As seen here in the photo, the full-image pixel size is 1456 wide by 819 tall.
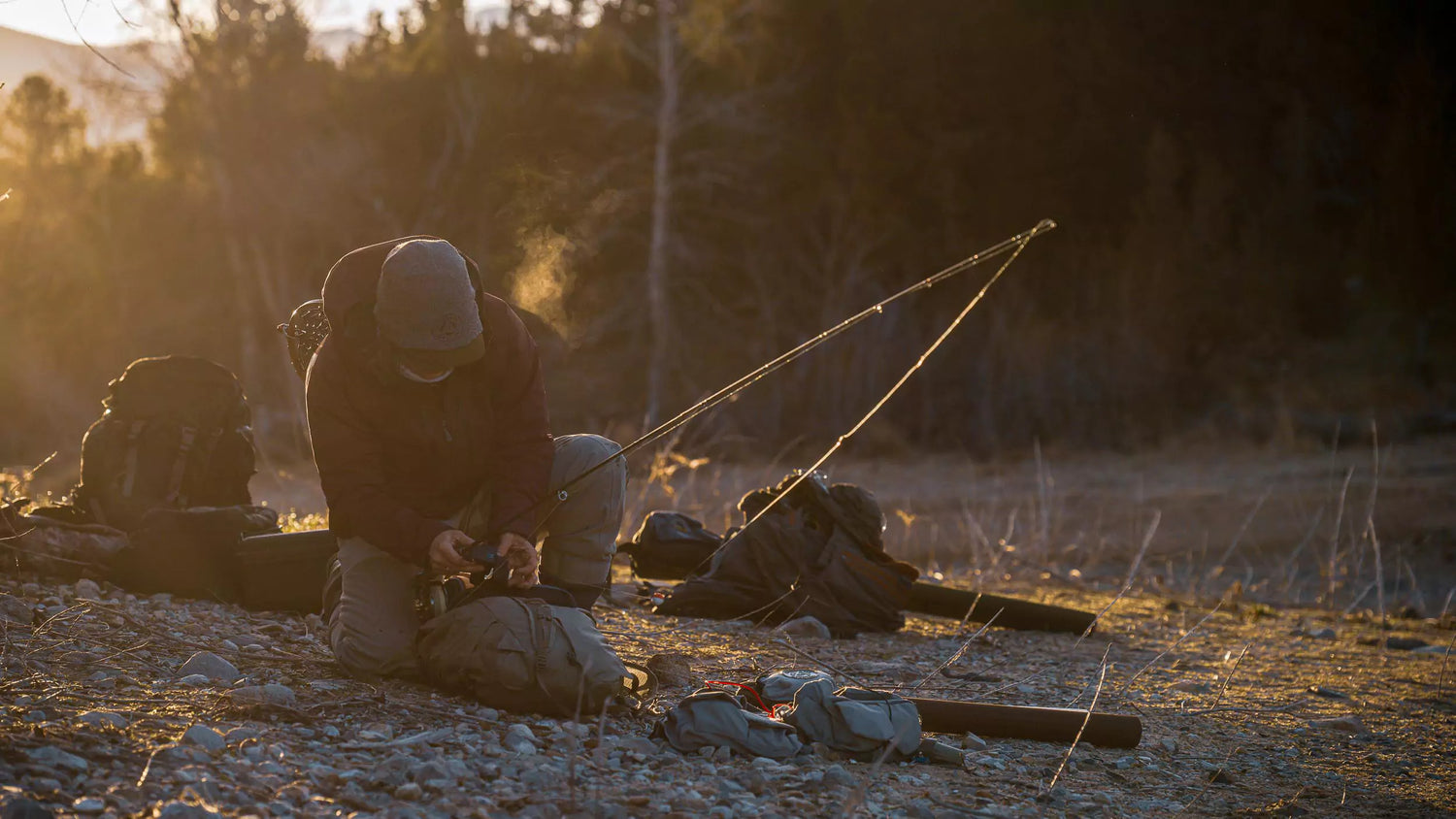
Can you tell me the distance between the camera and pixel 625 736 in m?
3.46

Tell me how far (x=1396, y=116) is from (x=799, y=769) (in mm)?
23002

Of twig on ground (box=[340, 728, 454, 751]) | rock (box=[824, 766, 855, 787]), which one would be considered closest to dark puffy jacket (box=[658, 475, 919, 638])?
rock (box=[824, 766, 855, 787])

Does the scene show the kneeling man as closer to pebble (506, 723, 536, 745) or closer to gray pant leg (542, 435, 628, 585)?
gray pant leg (542, 435, 628, 585)

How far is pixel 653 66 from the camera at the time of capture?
19938 millimetres

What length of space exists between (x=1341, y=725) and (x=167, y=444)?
15.9 ft

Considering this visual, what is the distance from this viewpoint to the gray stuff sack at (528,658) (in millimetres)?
3545

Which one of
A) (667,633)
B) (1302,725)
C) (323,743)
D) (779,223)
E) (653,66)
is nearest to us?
(323,743)

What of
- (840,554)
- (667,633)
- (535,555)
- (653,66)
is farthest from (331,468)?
(653,66)

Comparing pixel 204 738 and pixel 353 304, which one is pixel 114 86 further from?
pixel 204 738

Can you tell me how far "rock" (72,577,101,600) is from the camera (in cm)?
470

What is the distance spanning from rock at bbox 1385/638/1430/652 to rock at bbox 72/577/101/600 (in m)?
6.17

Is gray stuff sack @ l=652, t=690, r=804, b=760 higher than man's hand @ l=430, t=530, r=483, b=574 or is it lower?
lower

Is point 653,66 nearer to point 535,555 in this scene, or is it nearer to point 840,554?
point 840,554

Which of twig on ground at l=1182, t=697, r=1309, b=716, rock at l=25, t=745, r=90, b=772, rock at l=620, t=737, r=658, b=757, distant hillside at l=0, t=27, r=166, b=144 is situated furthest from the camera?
distant hillside at l=0, t=27, r=166, b=144
